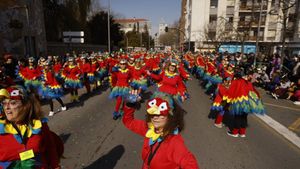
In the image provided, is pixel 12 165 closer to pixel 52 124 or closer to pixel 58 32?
pixel 52 124

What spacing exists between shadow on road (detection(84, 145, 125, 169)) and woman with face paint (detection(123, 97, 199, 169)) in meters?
2.57

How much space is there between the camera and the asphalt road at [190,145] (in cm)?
499

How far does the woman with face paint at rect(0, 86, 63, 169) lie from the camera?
248 centimetres

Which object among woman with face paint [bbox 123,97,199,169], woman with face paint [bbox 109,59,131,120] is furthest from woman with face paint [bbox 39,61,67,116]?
woman with face paint [bbox 123,97,199,169]

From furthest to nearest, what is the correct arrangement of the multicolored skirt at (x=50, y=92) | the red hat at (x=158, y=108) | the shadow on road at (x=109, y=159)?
the multicolored skirt at (x=50, y=92) → the shadow on road at (x=109, y=159) → the red hat at (x=158, y=108)

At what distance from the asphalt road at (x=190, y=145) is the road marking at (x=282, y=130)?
0.18m

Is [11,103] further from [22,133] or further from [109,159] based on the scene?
[109,159]

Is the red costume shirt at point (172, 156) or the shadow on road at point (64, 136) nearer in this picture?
the red costume shirt at point (172, 156)

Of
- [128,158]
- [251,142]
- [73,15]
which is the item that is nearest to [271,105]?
[251,142]

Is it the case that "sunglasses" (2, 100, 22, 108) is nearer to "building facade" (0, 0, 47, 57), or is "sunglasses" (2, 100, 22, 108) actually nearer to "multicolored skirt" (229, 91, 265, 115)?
"multicolored skirt" (229, 91, 265, 115)

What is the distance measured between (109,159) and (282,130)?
5188 mm

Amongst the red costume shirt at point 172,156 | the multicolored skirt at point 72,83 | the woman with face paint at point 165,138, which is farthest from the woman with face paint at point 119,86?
the red costume shirt at point 172,156

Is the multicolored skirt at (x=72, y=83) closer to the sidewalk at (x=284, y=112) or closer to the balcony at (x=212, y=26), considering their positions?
the sidewalk at (x=284, y=112)

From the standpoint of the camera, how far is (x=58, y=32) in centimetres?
3244
